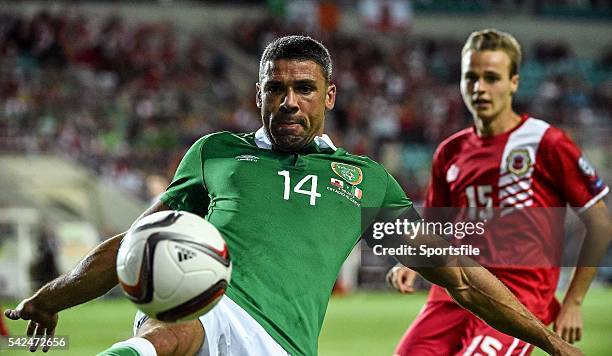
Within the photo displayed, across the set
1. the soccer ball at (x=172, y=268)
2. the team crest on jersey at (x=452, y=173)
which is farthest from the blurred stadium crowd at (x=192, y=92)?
the soccer ball at (x=172, y=268)

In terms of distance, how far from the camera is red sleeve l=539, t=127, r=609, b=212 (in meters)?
5.14

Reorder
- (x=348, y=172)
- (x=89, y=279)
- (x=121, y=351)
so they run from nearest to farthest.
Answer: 1. (x=121, y=351)
2. (x=89, y=279)
3. (x=348, y=172)

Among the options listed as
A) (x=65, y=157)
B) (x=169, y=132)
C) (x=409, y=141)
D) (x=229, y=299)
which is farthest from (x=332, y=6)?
(x=229, y=299)

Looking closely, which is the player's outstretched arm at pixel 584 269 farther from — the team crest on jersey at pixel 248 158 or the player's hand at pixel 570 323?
the team crest on jersey at pixel 248 158

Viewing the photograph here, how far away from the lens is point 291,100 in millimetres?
4090

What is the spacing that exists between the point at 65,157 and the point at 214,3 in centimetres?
985

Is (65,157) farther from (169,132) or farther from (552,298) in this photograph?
(552,298)

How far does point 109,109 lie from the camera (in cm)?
2097

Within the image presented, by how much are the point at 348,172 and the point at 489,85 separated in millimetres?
1485

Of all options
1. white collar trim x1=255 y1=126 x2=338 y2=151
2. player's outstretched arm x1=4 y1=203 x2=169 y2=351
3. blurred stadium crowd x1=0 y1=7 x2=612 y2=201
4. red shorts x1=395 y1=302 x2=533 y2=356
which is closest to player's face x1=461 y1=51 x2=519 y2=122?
red shorts x1=395 y1=302 x2=533 y2=356

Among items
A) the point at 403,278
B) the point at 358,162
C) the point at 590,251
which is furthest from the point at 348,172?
the point at 590,251

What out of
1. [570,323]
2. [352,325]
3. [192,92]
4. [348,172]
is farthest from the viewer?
[192,92]

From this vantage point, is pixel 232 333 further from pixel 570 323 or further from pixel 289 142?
pixel 570 323

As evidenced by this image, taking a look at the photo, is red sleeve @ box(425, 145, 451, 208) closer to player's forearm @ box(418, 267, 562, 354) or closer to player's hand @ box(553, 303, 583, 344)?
player's hand @ box(553, 303, 583, 344)
